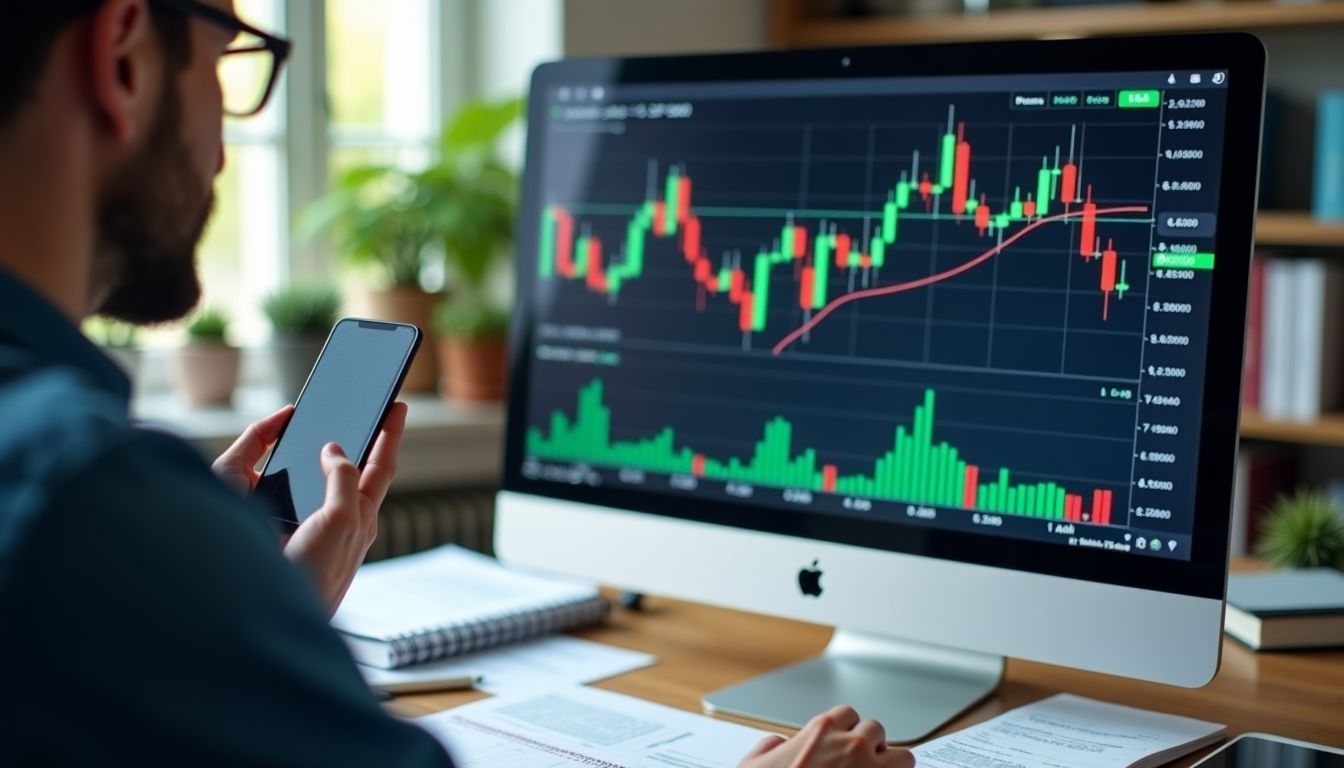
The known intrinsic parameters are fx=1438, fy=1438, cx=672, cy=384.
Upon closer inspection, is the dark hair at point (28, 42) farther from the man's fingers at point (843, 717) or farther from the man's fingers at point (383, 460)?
the man's fingers at point (843, 717)

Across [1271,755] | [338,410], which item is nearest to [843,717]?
[1271,755]

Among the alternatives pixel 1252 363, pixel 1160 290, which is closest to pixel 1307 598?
pixel 1160 290

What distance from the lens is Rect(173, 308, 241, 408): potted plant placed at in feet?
7.79

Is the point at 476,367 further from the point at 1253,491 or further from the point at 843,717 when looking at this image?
the point at 843,717

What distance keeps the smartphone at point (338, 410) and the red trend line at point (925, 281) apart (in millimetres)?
328

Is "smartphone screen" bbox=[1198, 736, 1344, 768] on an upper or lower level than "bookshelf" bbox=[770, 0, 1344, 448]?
lower

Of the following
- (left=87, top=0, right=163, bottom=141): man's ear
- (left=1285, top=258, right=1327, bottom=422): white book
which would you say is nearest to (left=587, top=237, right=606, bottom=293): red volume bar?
(left=87, top=0, right=163, bottom=141): man's ear

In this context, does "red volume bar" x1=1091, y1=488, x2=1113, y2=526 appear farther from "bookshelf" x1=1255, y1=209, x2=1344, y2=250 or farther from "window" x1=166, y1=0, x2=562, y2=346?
"window" x1=166, y1=0, x2=562, y2=346

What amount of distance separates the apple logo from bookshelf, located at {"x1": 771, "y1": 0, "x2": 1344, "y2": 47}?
139cm

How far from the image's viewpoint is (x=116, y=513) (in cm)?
58

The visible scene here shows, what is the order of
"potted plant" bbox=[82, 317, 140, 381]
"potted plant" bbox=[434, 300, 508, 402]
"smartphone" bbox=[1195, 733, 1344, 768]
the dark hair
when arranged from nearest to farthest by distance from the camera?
the dark hair < "smartphone" bbox=[1195, 733, 1344, 768] < "potted plant" bbox=[82, 317, 140, 381] < "potted plant" bbox=[434, 300, 508, 402]

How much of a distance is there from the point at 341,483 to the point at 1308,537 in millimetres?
1102

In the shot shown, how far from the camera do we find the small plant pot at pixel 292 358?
7.89ft

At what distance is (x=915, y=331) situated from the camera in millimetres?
1146
